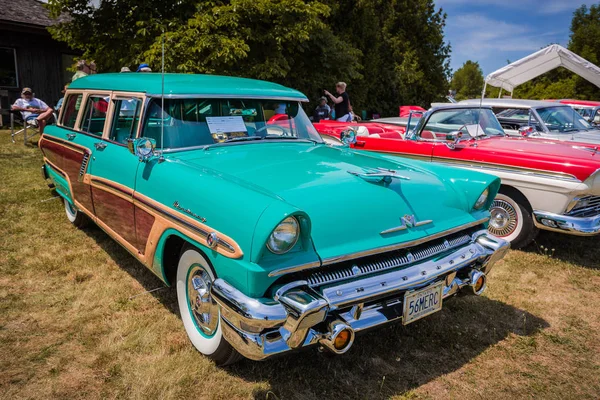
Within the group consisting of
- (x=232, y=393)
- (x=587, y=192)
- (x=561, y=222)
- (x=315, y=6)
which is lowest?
(x=232, y=393)

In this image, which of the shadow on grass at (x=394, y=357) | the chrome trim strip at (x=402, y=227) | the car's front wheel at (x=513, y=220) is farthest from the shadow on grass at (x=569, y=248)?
the chrome trim strip at (x=402, y=227)

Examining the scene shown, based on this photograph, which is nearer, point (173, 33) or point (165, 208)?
point (165, 208)

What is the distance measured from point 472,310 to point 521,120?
5.01 m

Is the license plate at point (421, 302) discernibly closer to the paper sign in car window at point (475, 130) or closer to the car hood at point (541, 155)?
the car hood at point (541, 155)

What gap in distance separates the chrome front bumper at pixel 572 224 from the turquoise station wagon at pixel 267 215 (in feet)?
5.50

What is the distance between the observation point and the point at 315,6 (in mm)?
11195

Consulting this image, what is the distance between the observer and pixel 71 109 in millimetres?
4625

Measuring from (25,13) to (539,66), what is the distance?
1638 centimetres

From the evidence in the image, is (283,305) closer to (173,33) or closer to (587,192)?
(587,192)

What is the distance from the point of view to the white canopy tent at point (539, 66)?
42.4ft

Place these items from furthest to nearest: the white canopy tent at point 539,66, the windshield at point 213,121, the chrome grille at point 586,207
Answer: the white canopy tent at point 539,66 → the chrome grille at point 586,207 → the windshield at point 213,121

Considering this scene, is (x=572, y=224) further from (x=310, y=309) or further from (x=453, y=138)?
(x=310, y=309)

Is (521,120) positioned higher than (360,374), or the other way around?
(521,120)

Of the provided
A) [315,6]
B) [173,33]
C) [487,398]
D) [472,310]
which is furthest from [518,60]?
[487,398]
